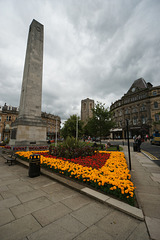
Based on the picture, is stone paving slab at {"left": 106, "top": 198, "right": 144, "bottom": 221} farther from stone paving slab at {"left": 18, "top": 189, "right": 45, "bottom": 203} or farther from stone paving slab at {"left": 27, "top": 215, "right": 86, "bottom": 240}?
stone paving slab at {"left": 18, "top": 189, "right": 45, "bottom": 203}

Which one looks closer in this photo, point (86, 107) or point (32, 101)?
point (32, 101)

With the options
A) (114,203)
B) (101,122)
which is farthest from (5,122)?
(114,203)

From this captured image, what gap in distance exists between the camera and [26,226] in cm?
230

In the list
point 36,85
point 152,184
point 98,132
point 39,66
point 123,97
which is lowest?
point 152,184

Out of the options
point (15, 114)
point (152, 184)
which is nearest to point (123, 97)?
point (15, 114)

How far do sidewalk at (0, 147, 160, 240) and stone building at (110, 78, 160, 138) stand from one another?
38.9 metres

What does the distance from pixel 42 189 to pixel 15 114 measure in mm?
49061

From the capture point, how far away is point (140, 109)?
1743 inches

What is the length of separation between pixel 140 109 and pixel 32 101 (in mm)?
41762

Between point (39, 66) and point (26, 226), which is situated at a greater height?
point (39, 66)

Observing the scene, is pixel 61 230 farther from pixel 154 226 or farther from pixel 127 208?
pixel 154 226

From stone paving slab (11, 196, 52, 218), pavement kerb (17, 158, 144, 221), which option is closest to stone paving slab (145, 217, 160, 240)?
pavement kerb (17, 158, 144, 221)

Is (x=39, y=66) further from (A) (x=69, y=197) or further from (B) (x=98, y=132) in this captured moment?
(A) (x=69, y=197)

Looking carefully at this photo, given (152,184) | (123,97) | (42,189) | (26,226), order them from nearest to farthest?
1. (26,226)
2. (42,189)
3. (152,184)
4. (123,97)
